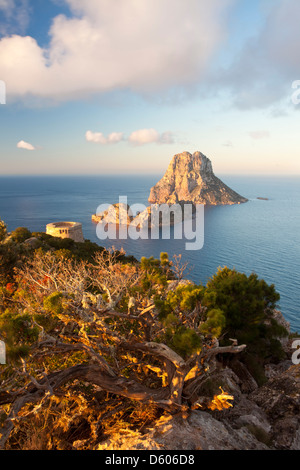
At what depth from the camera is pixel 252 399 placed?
29.9 feet

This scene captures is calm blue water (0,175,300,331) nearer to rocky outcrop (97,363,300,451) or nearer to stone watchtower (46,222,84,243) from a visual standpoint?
stone watchtower (46,222,84,243)

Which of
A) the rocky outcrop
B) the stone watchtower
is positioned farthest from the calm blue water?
the rocky outcrop

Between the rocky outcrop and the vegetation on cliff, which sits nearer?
the vegetation on cliff

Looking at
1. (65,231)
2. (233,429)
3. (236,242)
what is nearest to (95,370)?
(233,429)

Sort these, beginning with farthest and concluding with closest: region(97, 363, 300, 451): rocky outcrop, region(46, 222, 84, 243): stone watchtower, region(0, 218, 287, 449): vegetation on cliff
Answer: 1. region(46, 222, 84, 243): stone watchtower
2. region(97, 363, 300, 451): rocky outcrop
3. region(0, 218, 287, 449): vegetation on cliff

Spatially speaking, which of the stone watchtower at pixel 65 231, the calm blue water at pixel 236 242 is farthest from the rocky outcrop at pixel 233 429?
the stone watchtower at pixel 65 231

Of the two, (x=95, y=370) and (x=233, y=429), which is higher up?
(x=95, y=370)

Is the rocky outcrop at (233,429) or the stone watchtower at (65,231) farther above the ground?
the stone watchtower at (65,231)

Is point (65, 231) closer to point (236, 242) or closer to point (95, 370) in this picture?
point (95, 370)

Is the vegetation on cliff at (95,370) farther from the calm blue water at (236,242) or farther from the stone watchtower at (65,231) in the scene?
the calm blue water at (236,242)

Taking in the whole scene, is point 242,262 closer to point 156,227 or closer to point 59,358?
point 156,227

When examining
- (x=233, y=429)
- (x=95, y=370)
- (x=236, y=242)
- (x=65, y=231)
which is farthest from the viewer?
(x=236, y=242)

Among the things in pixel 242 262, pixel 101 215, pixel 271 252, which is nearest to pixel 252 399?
pixel 242 262

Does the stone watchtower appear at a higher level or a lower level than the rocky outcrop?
higher
